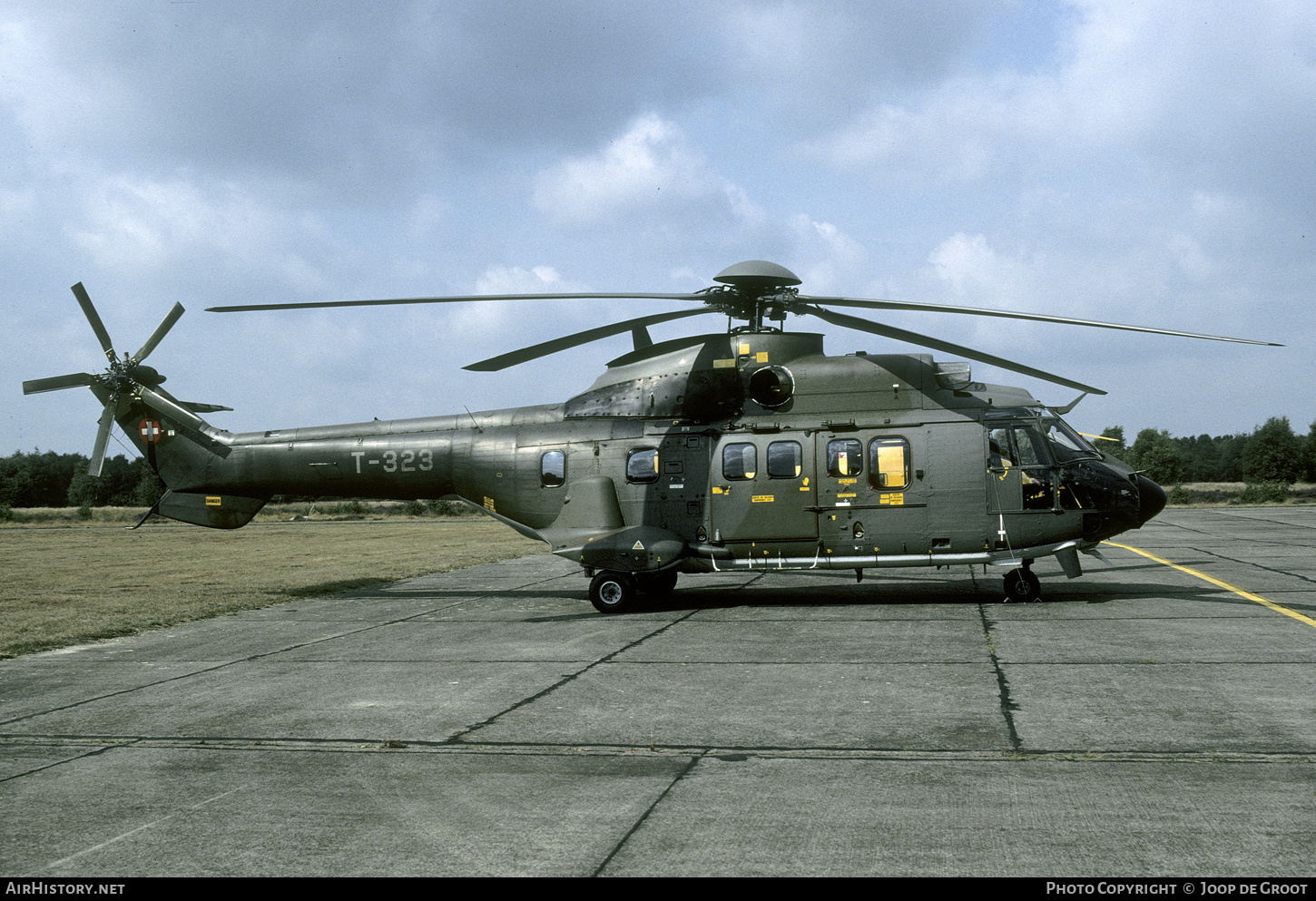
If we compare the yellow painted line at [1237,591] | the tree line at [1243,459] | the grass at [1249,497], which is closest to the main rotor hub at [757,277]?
the yellow painted line at [1237,591]

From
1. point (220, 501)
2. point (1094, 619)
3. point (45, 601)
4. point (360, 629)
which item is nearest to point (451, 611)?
point (360, 629)

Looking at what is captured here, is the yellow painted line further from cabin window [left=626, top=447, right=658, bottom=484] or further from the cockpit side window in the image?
cabin window [left=626, top=447, right=658, bottom=484]

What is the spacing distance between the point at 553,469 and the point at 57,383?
962 cm

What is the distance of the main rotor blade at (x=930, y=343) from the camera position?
43.4 feet

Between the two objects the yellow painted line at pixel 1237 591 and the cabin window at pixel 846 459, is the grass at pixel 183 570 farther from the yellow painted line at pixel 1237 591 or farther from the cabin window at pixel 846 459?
the yellow painted line at pixel 1237 591

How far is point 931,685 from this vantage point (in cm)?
884

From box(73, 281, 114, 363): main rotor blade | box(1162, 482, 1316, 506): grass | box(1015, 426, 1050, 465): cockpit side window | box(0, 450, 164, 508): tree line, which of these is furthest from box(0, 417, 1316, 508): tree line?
box(1015, 426, 1050, 465): cockpit side window

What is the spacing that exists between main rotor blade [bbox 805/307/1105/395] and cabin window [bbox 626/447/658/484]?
10.9 feet

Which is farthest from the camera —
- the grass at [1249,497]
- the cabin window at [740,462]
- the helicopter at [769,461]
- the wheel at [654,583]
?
the grass at [1249,497]

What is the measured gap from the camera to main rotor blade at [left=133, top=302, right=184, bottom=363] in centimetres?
1809

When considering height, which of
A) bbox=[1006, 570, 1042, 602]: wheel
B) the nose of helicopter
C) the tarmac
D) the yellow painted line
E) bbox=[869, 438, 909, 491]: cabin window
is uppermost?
bbox=[869, 438, 909, 491]: cabin window

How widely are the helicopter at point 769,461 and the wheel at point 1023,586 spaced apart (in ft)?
0.10
